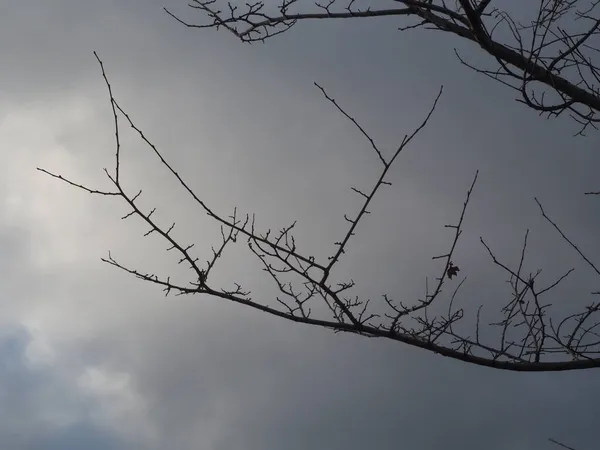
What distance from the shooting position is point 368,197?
13.2ft

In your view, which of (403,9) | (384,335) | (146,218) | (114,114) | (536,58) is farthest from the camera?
(403,9)

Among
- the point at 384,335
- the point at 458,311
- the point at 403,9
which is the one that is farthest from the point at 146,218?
the point at 403,9

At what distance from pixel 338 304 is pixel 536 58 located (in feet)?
8.27

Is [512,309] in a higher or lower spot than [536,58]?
lower

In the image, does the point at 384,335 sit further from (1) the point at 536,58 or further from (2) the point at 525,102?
(1) the point at 536,58

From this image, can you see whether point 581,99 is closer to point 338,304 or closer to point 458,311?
point 458,311

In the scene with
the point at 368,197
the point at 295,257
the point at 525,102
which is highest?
the point at 525,102

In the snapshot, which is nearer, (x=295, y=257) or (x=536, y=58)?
(x=295, y=257)

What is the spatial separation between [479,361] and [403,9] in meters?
3.34

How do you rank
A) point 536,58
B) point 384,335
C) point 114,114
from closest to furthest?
point 114,114
point 384,335
point 536,58

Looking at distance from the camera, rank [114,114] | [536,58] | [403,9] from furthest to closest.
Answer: [403,9]
[536,58]
[114,114]

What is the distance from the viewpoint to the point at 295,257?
166 inches

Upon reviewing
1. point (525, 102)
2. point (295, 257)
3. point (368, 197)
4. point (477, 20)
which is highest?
point (477, 20)

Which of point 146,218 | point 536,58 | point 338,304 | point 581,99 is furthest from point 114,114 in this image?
point 581,99
